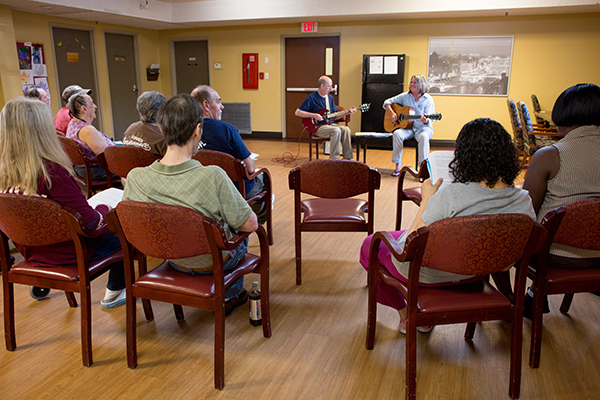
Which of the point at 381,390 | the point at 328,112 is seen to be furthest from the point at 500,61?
the point at 381,390

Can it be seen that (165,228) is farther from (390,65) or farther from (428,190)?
(390,65)

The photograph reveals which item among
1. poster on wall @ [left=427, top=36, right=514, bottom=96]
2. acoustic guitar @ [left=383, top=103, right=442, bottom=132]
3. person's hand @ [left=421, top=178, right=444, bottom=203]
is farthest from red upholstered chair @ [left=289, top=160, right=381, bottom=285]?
poster on wall @ [left=427, top=36, right=514, bottom=96]

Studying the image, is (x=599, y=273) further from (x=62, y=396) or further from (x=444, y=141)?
(x=444, y=141)

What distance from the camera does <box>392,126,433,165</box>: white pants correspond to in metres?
5.77

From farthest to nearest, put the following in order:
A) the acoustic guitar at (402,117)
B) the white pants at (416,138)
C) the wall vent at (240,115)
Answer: the wall vent at (240,115)
the acoustic guitar at (402,117)
the white pants at (416,138)

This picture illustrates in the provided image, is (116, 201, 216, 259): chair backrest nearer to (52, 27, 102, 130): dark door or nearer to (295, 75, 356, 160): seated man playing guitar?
(295, 75, 356, 160): seated man playing guitar

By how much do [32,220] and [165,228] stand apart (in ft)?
2.09

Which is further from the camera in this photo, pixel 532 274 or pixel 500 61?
pixel 500 61

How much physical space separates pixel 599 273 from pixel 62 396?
7.61 feet

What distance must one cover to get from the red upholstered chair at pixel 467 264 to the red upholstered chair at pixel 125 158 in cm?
206

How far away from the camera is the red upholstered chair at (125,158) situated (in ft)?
10.7

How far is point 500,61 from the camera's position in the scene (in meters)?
7.66

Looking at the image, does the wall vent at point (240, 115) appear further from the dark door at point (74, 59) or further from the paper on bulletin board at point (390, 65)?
the paper on bulletin board at point (390, 65)

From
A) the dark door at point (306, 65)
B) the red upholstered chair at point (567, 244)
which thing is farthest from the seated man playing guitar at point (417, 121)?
the red upholstered chair at point (567, 244)
